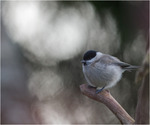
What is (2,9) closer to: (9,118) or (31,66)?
(31,66)

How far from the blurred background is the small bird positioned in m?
0.78

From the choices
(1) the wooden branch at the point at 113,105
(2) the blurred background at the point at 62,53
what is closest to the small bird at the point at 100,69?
(1) the wooden branch at the point at 113,105

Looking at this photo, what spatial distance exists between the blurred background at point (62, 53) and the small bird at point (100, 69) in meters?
0.78

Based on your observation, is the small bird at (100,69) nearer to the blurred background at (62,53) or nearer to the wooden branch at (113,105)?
the wooden branch at (113,105)

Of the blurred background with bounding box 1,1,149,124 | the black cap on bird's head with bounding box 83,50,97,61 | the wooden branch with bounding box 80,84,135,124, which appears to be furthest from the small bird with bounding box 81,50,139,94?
the blurred background with bounding box 1,1,149,124

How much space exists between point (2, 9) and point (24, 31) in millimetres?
484

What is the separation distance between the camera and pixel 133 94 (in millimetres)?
3791

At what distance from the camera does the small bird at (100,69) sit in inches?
101

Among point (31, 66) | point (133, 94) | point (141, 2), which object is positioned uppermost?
point (141, 2)

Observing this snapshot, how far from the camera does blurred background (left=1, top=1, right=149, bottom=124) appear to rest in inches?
138

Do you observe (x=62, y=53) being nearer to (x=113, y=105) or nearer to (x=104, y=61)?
(x=104, y=61)

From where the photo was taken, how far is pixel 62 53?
4.23 m

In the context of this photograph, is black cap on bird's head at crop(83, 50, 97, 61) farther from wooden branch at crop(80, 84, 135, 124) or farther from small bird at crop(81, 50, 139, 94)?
wooden branch at crop(80, 84, 135, 124)

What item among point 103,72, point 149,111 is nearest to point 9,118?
point 103,72
